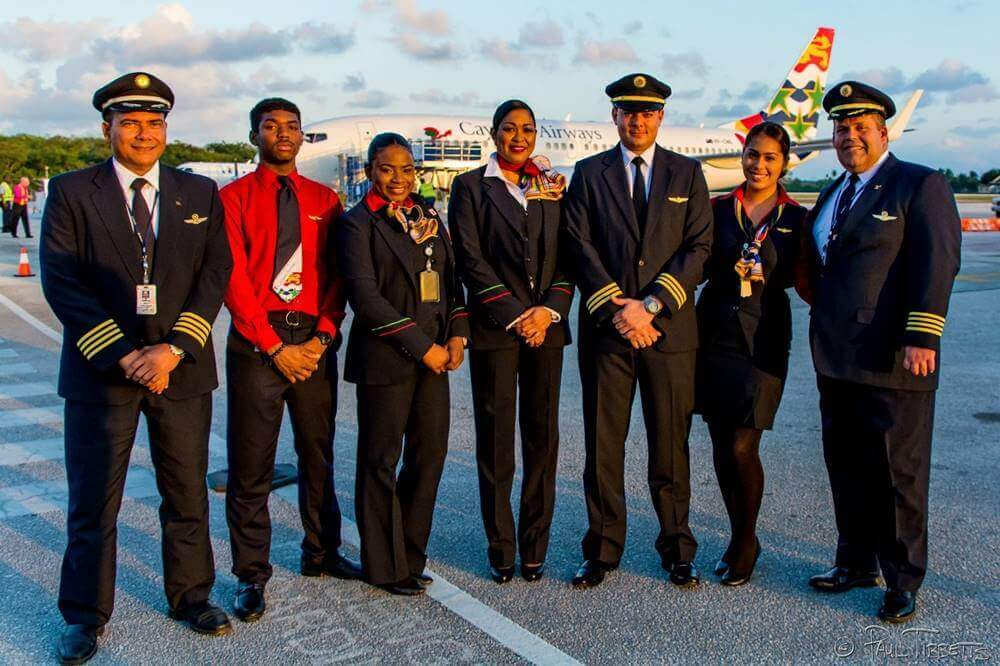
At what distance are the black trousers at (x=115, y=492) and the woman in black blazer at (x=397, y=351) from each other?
2.31 feet

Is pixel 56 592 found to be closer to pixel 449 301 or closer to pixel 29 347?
pixel 449 301

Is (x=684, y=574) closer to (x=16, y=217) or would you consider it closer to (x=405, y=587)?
(x=405, y=587)

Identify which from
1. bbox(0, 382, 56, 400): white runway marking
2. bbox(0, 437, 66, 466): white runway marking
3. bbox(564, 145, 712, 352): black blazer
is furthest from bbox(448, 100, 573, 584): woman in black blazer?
bbox(0, 382, 56, 400): white runway marking

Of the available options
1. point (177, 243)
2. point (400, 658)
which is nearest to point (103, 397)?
point (177, 243)

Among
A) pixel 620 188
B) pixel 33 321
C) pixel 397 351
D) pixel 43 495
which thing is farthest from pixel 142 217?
pixel 33 321

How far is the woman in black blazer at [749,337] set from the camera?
3855 millimetres

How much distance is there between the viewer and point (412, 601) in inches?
147

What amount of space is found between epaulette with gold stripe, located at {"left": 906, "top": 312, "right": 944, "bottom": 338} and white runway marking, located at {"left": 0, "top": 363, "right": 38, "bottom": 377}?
7813mm

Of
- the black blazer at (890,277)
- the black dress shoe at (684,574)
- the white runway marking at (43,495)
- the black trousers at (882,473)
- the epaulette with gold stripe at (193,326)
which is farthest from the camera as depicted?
the white runway marking at (43,495)

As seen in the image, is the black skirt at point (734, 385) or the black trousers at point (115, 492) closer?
the black trousers at point (115, 492)

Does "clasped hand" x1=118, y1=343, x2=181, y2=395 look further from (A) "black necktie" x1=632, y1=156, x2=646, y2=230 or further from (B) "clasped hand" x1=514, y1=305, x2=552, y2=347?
(A) "black necktie" x1=632, y1=156, x2=646, y2=230

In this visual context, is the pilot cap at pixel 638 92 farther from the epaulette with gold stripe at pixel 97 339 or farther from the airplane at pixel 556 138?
the airplane at pixel 556 138

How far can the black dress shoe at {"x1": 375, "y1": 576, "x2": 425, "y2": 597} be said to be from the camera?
376 cm

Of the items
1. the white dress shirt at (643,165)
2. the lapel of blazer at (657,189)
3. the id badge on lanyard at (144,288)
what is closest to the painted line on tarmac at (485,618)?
the id badge on lanyard at (144,288)
